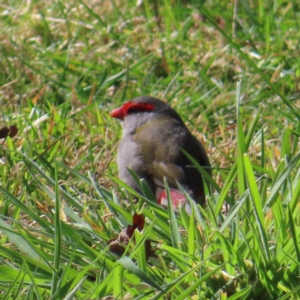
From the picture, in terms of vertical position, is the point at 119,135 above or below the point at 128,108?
below

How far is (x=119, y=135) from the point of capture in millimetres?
5148

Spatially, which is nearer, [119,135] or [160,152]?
[160,152]

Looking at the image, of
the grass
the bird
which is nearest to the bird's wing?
the bird

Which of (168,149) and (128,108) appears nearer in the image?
(168,149)

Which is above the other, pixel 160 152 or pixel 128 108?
pixel 128 108

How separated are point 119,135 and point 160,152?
683mm

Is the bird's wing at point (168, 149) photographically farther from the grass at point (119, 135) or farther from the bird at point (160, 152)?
the grass at point (119, 135)

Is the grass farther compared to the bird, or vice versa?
the bird

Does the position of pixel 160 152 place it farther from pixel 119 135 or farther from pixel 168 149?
pixel 119 135

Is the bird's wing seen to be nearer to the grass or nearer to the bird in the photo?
the bird

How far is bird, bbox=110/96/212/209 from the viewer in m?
4.27

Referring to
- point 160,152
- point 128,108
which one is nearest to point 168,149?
point 160,152

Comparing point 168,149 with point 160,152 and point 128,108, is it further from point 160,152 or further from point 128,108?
point 128,108

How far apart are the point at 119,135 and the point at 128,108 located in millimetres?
203
